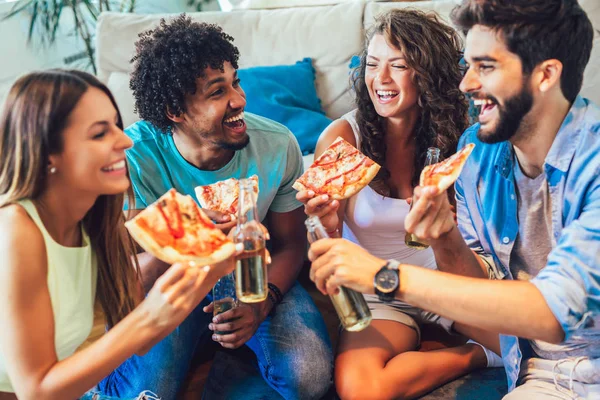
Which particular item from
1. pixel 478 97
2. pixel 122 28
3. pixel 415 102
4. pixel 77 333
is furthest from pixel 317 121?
pixel 77 333

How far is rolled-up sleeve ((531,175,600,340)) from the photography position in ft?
4.90

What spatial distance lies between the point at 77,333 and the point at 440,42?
6.06ft

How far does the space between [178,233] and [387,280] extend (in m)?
0.56

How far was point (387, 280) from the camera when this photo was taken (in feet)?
5.22

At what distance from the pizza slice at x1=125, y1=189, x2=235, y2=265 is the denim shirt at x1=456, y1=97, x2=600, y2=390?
0.83 meters

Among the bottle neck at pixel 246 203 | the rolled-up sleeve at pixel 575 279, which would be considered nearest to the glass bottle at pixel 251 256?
the bottle neck at pixel 246 203

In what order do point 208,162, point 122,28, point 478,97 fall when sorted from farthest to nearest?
1. point 122,28
2. point 208,162
3. point 478,97

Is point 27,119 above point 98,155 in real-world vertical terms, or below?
above

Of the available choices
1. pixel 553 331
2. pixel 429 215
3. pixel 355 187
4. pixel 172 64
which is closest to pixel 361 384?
pixel 355 187

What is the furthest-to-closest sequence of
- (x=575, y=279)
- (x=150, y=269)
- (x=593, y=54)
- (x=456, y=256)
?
(x=593, y=54) < (x=150, y=269) < (x=456, y=256) < (x=575, y=279)

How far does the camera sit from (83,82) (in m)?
1.74

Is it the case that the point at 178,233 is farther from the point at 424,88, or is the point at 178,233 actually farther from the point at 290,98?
the point at 290,98

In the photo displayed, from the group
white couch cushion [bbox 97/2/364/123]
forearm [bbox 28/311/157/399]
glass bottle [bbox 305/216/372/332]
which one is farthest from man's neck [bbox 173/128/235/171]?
white couch cushion [bbox 97/2/364/123]

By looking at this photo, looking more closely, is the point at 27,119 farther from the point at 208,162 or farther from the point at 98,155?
the point at 208,162
